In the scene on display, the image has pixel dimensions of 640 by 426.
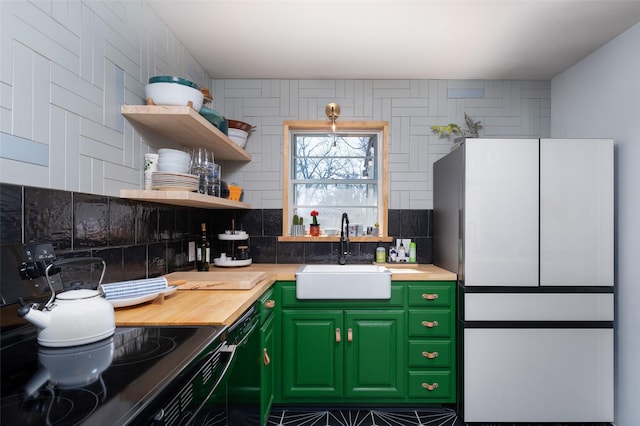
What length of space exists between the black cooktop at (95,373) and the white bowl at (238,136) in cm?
181

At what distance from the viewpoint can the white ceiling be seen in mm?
1918

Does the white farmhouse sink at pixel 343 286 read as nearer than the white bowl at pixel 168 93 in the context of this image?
No

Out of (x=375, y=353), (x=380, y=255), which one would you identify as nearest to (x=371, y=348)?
(x=375, y=353)

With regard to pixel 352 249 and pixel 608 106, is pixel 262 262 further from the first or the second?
pixel 608 106

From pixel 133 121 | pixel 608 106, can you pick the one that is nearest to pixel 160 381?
pixel 133 121

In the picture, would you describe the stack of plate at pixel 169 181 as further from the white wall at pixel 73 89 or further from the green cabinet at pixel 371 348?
the green cabinet at pixel 371 348

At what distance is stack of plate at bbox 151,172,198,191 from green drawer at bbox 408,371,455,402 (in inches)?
73.3

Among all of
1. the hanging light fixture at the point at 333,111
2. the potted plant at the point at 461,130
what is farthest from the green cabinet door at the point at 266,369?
the potted plant at the point at 461,130

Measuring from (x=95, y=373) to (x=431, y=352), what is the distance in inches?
79.5

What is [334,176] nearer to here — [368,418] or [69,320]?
[368,418]

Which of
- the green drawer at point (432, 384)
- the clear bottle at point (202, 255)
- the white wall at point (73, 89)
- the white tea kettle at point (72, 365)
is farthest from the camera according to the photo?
the clear bottle at point (202, 255)

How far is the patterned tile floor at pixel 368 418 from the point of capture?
217 centimetres

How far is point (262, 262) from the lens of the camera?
114 inches

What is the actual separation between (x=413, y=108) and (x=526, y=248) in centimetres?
144
